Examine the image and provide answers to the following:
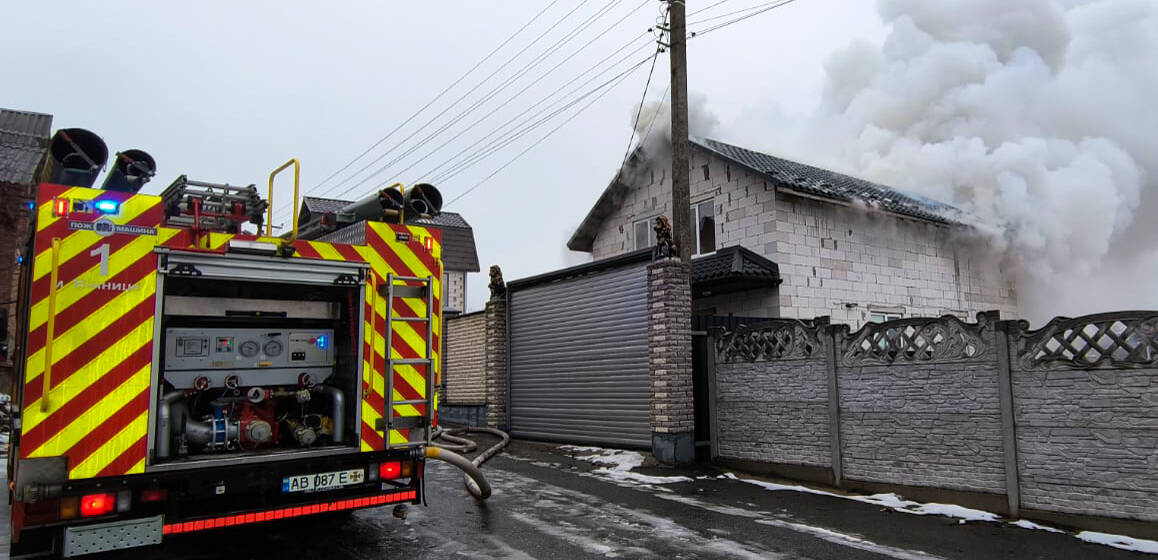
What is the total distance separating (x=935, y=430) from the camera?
24.4 ft

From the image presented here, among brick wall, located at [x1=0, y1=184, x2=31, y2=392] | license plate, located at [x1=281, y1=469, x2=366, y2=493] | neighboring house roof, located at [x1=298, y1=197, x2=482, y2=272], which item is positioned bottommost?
license plate, located at [x1=281, y1=469, x2=366, y2=493]

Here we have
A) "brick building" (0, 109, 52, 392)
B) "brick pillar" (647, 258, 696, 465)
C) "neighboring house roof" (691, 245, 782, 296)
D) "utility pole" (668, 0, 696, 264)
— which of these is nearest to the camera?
"brick pillar" (647, 258, 696, 465)

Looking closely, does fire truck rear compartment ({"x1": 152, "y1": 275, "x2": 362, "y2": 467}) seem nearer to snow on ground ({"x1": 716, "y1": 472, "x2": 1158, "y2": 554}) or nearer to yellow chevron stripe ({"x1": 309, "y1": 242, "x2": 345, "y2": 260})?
yellow chevron stripe ({"x1": 309, "y1": 242, "x2": 345, "y2": 260})

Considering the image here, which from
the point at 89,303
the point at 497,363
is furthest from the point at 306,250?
the point at 497,363

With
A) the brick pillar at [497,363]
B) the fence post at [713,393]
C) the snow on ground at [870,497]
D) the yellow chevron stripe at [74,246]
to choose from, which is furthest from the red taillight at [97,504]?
the brick pillar at [497,363]

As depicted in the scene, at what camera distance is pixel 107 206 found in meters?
4.87

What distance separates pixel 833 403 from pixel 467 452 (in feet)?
19.2

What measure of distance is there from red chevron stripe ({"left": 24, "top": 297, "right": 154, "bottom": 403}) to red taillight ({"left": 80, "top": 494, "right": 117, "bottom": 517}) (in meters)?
0.70

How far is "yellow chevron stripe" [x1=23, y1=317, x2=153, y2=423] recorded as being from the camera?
14.5 feet

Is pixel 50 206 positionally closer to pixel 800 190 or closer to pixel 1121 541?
pixel 1121 541

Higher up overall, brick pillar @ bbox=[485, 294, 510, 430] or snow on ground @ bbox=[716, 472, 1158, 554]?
brick pillar @ bbox=[485, 294, 510, 430]

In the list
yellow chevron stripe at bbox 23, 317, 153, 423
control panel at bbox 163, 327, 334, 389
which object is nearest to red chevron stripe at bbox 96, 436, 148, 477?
yellow chevron stripe at bbox 23, 317, 153, 423

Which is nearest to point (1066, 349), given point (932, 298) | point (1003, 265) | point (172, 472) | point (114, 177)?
point (172, 472)

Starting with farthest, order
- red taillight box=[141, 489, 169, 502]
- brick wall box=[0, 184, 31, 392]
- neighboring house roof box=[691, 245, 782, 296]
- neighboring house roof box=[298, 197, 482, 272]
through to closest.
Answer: neighboring house roof box=[298, 197, 482, 272], brick wall box=[0, 184, 31, 392], neighboring house roof box=[691, 245, 782, 296], red taillight box=[141, 489, 169, 502]
